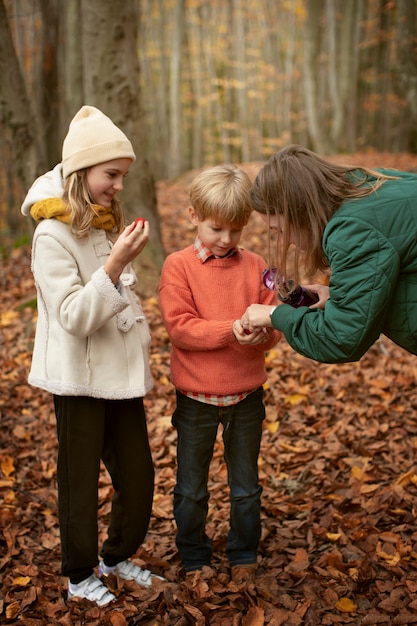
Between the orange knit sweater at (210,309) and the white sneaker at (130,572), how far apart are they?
3.56 ft

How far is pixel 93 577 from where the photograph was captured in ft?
10.2

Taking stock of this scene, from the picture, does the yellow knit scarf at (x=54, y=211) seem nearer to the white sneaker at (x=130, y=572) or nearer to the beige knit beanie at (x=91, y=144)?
the beige knit beanie at (x=91, y=144)

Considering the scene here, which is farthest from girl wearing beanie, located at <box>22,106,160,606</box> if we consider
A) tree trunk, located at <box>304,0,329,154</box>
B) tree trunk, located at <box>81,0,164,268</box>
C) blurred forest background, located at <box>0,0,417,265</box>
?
tree trunk, located at <box>304,0,329,154</box>

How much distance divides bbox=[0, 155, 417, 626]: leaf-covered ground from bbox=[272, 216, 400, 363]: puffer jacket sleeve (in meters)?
1.44

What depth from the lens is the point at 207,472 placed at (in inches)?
126

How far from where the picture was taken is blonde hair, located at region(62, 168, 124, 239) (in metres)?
2.68

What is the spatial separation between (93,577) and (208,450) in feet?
2.84

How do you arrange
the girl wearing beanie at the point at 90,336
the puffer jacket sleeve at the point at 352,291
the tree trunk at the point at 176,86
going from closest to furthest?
the puffer jacket sleeve at the point at 352,291, the girl wearing beanie at the point at 90,336, the tree trunk at the point at 176,86

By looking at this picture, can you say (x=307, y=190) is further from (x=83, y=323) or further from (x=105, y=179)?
(x=83, y=323)

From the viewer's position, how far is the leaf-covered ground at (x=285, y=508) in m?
3.04

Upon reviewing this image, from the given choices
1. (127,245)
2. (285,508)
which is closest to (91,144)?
(127,245)

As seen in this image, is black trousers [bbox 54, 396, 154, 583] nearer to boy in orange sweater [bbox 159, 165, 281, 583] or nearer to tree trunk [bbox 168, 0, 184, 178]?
boy in orange sweater [bbox 159, 165, 281, 583]

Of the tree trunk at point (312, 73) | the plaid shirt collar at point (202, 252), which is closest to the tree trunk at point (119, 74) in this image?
the plaid shirt collar at point (202, 252)

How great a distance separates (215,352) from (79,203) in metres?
0.96
